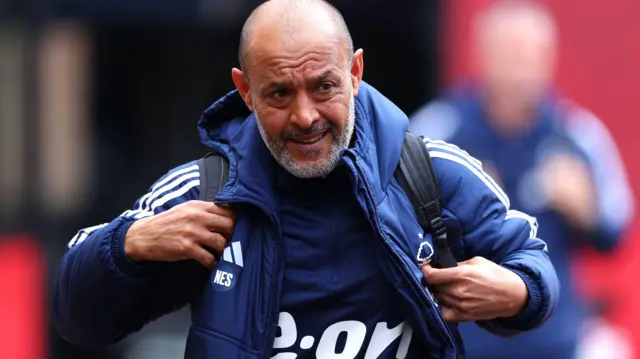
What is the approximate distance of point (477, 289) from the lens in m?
3.50

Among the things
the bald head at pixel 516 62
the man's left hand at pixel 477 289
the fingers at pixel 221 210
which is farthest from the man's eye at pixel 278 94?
the bald head at pixel 516 62

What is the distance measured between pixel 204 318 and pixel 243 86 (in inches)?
23.5

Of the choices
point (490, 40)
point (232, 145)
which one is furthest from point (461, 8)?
point (232, 145)

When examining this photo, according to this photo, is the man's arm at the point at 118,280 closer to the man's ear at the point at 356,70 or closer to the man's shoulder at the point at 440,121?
the man's ear at the point at 356,70

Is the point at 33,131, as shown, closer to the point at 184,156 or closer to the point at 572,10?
the point at 184,156

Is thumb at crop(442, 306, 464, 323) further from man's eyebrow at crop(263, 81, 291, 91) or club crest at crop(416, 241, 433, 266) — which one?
man's eyebrow at crop(263, 81, 291, 91)

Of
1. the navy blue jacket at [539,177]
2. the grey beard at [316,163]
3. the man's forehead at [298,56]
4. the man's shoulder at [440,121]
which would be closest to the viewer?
the man's forehead at [298,56]

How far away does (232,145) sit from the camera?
12.1 ft

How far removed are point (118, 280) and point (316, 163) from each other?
1.93 ft

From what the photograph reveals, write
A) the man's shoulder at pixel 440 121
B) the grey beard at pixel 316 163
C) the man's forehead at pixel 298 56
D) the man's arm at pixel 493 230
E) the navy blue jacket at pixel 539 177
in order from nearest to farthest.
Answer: the man's forehead at pixel 298 56 < the grey beard at pixel 316 163 < the man's arm at pixel 493 230 < the navy blue jacket at pixel 539 177 < the man's shoulder at pixel 440 121

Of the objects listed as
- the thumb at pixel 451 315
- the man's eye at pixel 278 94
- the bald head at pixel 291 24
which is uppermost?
the bald head at pixel 291 24

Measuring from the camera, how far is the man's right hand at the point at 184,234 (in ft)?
11.5

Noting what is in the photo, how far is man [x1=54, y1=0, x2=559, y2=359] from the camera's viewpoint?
3447mm

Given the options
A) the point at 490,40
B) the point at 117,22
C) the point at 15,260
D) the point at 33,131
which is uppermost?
the point at 490,40
